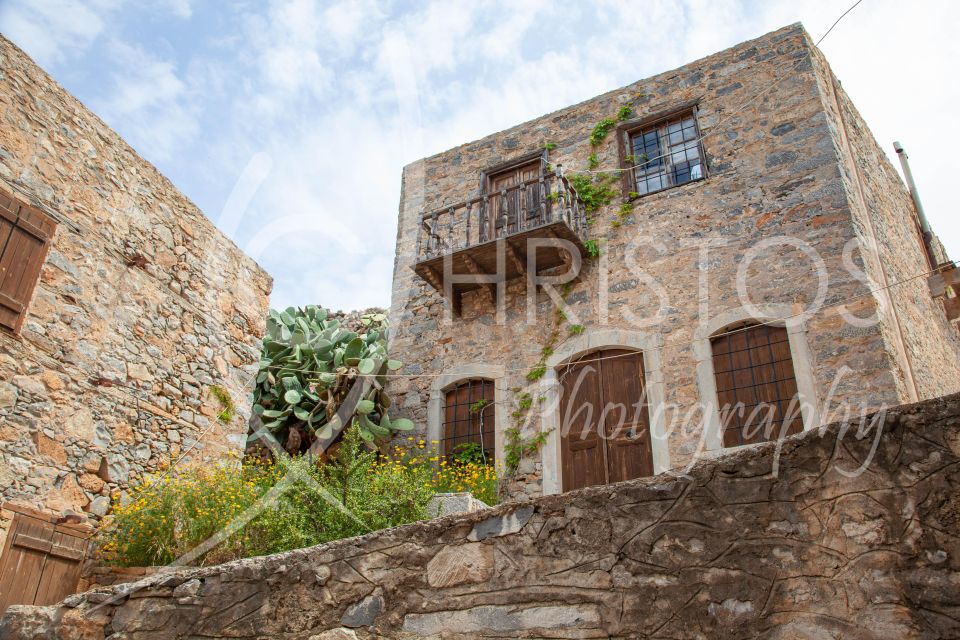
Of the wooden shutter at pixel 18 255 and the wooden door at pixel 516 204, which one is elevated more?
the wooden door at pixel 516 204

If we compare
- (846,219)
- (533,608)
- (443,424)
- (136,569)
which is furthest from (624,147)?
(533,608)

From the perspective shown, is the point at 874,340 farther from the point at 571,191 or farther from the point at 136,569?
the point at 136,569

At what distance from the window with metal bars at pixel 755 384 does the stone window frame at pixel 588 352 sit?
24.1 inches

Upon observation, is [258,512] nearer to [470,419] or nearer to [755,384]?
[470,419]

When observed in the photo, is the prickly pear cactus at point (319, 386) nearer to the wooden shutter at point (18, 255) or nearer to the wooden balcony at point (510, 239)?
the wooden balcony at point (510, 239)

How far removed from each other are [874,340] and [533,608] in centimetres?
A: 581

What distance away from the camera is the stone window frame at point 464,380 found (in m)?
8.96

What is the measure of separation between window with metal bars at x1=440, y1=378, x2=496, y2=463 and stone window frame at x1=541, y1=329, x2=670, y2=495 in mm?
788

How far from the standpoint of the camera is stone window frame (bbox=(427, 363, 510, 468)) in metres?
8.96

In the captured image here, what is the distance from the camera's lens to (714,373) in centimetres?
793

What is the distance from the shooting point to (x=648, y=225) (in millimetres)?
9141

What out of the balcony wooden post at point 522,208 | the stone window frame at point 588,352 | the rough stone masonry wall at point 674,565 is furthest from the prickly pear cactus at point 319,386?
the rough stone masonry wall at point 674,565

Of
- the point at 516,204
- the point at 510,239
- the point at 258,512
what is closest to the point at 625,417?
the point at 510,239

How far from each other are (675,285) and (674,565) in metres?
6.38
